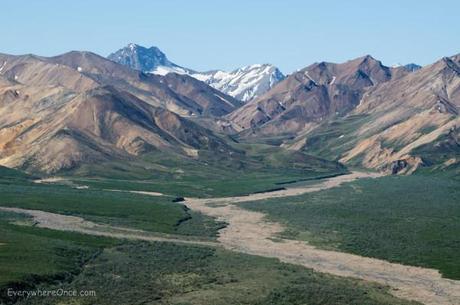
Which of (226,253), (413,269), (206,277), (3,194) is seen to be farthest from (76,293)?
(3,194)

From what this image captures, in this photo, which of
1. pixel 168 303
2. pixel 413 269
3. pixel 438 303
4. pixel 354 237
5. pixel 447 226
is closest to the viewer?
pixel 168 303

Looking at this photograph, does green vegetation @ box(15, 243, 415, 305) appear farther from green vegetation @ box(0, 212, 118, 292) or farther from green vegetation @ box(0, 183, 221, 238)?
green vegetation @ box(0, 183, 221, 238)

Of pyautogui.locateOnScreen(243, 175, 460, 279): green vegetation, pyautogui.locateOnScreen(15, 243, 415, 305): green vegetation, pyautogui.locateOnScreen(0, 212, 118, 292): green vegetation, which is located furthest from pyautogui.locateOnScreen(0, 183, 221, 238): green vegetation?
→ pyautogui.locateOnScreen(15, 243, 415, 305): green vegetation

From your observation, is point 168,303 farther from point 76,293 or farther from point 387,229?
point 387,229

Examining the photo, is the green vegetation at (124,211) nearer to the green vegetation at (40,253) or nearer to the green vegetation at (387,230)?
the green vegetation at (387,230)

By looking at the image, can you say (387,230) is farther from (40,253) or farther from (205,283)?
(40,253)

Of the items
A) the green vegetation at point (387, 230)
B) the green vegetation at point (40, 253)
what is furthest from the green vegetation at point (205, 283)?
the green vegetation at point (387, 230)

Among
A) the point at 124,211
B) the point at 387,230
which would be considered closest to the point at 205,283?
the point at 387,230

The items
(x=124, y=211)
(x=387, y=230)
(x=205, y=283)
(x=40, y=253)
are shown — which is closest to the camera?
(x=205, y=283)
